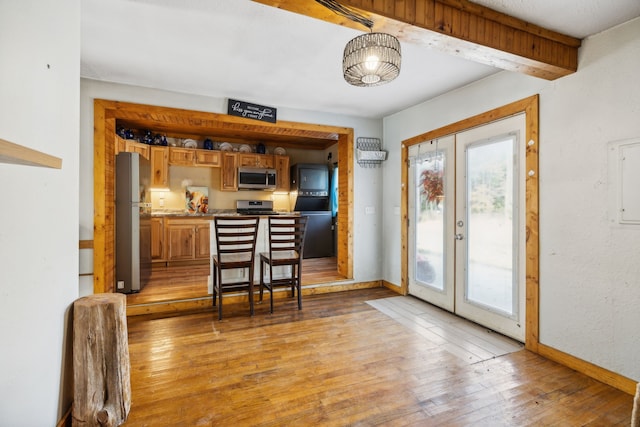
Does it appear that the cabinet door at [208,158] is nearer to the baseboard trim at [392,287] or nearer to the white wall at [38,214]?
the baseboard trim at [392,287]

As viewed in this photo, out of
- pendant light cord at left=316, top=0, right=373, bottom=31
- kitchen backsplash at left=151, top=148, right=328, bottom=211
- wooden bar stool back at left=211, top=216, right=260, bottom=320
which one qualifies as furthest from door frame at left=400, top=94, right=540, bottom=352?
kitchen backsplash at left=151, top=148, right=328, bottom=211

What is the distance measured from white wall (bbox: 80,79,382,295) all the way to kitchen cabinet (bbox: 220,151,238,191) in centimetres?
265

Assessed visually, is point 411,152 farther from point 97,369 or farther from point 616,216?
point 97,369

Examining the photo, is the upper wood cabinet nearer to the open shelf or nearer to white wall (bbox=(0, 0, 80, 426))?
white wall (bbox=(0, 0, 80, 426))

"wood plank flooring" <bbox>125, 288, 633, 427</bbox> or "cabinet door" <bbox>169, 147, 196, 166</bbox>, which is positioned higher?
"cabinet door" <bbox>169, 147, 196, 166</bbox>

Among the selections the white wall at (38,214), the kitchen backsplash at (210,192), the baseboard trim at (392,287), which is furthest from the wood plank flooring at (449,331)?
the kitchen backsplash at (210,192)

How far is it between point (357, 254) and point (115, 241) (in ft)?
10.6

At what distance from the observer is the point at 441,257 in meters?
3.62

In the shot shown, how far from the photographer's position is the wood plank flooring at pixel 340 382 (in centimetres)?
175

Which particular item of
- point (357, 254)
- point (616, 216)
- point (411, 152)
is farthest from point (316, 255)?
point (616, 216)

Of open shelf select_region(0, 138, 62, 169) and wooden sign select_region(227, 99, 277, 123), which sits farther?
wooden sign select_region(227, 99, 277, 123)

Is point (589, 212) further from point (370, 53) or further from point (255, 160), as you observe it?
point (255, 160)

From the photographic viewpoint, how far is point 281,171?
264 inches

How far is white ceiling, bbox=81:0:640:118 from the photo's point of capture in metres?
2.00
